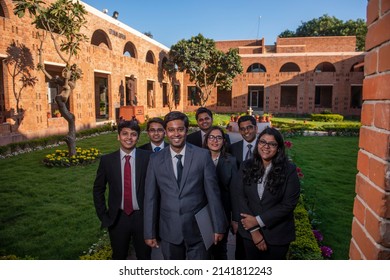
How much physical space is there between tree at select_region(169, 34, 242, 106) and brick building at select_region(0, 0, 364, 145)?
2355 mm

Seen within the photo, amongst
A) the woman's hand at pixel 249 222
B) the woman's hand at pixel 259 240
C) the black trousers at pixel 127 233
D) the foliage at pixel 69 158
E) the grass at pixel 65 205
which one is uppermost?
the woman's hand at pixel 249 222

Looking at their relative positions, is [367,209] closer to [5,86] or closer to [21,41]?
[5,86]

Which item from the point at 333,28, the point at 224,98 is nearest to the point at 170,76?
the point at 224,98

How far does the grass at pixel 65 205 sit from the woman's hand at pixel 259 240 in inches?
88.1

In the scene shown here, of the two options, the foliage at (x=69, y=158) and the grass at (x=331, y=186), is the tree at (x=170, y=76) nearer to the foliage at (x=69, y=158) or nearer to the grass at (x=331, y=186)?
the grass at (x=331, y=186)

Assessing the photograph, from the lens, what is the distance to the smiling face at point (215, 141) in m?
3.55

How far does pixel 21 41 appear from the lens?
39.3 ft

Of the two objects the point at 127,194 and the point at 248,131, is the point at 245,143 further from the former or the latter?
the point at 127,194

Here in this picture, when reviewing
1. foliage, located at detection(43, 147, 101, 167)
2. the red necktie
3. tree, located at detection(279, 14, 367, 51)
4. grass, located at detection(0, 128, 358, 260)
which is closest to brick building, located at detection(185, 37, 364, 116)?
tree, located at detection(279, 14, 367, 51)

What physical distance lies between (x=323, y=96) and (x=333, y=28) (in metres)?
19.0

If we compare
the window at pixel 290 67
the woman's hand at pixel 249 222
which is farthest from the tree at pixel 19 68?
the window at pixel 290 67

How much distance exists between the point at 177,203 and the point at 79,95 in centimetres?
1518

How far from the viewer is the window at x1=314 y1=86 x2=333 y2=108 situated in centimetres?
3067
